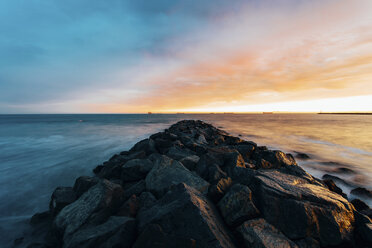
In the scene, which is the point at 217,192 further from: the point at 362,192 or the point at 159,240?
the point at 362,192

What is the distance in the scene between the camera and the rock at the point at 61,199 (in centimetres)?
394

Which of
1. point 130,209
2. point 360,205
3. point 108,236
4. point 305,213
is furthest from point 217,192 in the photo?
point 360,205

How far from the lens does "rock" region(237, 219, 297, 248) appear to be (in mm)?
2295

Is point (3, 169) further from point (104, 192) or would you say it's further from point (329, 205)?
point (329, 205)

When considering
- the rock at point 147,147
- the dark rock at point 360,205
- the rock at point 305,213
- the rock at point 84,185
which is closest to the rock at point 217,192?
the rock at point 305,213

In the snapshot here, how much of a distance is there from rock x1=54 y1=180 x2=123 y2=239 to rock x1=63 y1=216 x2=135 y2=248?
328mm

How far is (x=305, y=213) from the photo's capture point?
265 centimetres

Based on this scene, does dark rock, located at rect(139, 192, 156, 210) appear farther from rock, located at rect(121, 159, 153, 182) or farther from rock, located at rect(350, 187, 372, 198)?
rock, located at rect(350, 187, 372, 198)

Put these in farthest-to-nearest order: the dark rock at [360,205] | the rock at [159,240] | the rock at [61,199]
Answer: the dark rock at [360,205], the rock at [61,199], the rock at [159,240]

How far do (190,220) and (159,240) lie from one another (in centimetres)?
57

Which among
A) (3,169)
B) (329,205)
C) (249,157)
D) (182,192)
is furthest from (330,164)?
(3,169)

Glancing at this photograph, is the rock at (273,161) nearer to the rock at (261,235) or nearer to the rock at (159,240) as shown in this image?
Result: the rock at (261,235)

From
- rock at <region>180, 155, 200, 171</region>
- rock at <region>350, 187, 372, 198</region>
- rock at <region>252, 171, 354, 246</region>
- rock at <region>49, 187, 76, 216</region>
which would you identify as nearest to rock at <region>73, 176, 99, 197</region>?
rock at <region>49, 187, 76, 216</region>

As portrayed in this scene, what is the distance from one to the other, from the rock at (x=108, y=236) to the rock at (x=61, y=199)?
159cm
